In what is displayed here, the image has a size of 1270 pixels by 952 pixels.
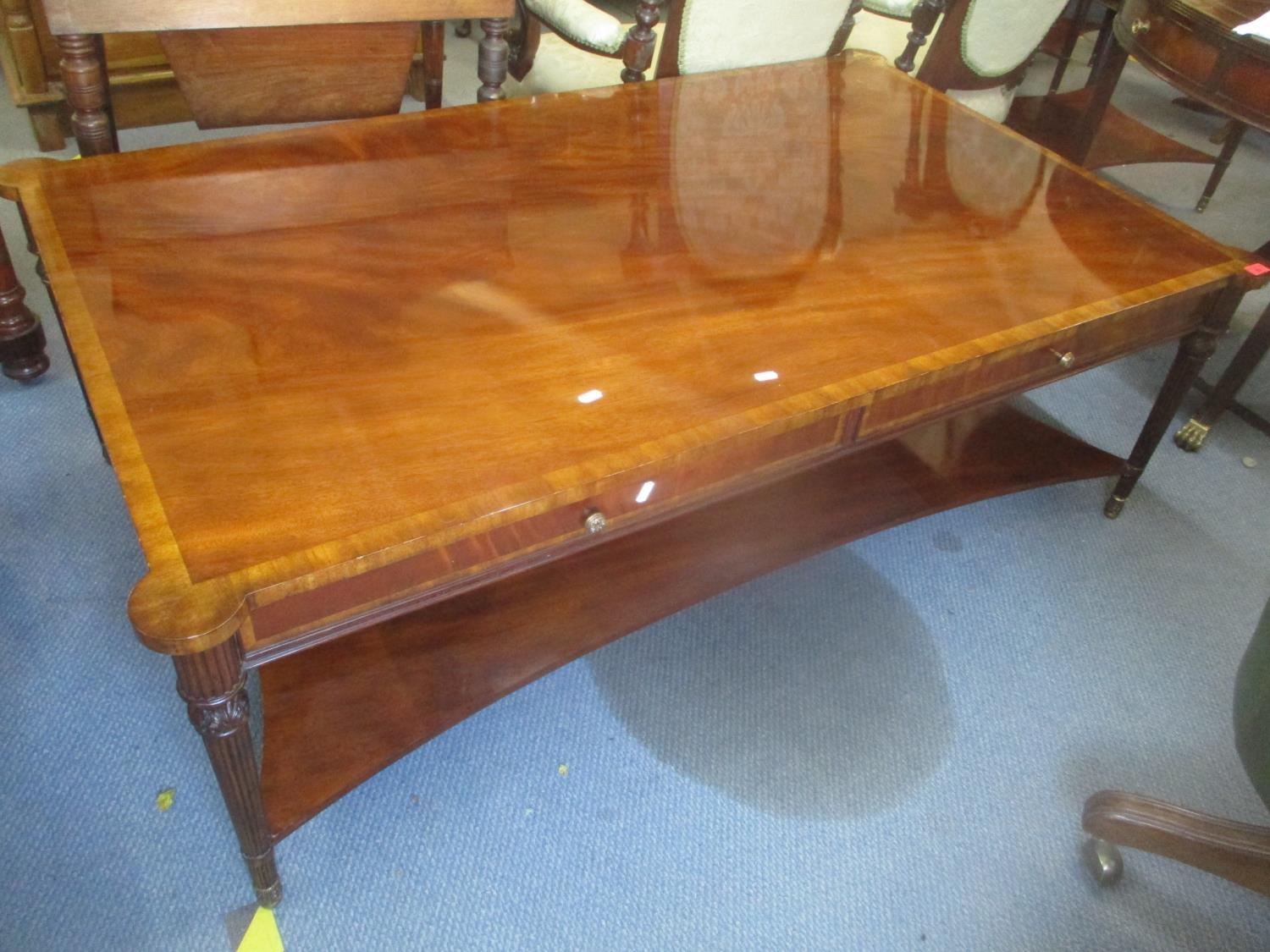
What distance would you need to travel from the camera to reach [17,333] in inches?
50.2

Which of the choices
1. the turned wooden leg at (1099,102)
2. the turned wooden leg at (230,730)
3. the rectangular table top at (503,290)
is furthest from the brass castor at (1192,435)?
the turned wooden leg at (230,730)

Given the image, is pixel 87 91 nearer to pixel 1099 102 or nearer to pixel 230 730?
pixel 230 730

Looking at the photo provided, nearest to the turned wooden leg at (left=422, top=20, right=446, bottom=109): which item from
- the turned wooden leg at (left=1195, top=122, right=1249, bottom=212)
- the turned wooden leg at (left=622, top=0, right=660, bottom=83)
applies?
the turned wooden leg at (left=622, top=0, right=660, bottom=83)

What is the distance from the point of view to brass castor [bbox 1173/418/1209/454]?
4.94 feet

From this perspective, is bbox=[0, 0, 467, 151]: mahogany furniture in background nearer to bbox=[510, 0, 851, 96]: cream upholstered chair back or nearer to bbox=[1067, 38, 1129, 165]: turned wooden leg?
bbox=[510, 0, 851, 96]: cream upholstered chair back

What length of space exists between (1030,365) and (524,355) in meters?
0.53

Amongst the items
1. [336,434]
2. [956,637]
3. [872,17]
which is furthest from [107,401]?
[872,17]

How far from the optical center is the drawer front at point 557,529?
647 millimetres

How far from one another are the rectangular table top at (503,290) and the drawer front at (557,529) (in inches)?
1.5

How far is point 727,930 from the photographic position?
2.90 feet

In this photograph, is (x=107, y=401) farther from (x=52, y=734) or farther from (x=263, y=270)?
(x=52, y=734)

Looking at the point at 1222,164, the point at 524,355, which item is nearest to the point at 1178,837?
the point at 524,355

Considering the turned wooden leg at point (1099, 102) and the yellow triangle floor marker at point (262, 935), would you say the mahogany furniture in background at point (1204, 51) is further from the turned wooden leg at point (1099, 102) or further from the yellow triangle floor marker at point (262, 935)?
the yellow triangle floor marker at point (262, 935)

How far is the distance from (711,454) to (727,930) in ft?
Result: 1.51
